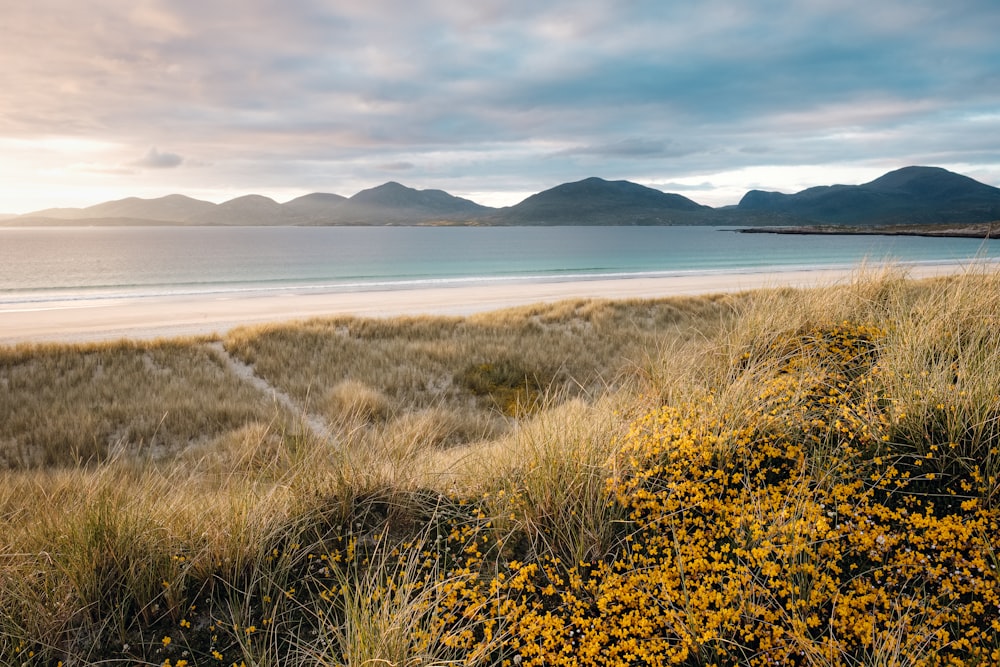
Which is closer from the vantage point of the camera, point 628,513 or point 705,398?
point 628,513

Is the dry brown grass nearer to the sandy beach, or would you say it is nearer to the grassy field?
the grassy field

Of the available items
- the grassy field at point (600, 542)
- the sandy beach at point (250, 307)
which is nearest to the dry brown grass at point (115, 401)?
the grassy field at point (600, 542)

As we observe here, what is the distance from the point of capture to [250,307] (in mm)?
22094

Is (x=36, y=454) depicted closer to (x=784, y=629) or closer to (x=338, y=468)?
(x=338, y=468)

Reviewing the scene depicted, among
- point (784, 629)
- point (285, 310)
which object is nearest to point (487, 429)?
point (784, 629)

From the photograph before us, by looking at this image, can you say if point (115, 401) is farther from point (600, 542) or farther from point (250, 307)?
point (250, 307)

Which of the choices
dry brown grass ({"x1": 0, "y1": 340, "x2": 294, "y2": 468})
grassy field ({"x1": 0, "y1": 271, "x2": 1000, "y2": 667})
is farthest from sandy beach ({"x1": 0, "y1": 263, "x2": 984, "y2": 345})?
grassy field ({"x1": 0, "y1": 271, "x2": 1000, "y2": 667})

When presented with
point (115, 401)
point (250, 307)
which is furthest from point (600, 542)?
point (250, 307)

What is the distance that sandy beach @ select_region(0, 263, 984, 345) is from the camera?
53.2 feet

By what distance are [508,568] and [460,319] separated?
12.1m

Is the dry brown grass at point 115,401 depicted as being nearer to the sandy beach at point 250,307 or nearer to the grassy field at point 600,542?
the grassy field at point 600,542

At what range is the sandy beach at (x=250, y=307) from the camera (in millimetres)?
16230

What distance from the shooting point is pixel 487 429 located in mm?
7750

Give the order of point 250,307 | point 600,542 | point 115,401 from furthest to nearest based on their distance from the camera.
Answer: point 250,307 → point 115,401 → point 600,542
